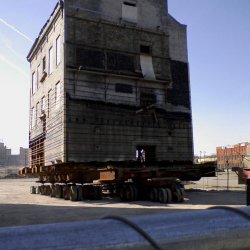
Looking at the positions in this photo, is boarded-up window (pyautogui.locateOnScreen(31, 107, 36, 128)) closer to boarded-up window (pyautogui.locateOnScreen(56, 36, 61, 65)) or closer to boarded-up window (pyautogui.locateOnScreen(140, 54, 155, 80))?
boarded-up window (pyautogui.locateOnScreen(56, 36, 61, 65))

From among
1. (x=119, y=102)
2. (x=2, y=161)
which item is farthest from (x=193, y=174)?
(x=2, y=161)

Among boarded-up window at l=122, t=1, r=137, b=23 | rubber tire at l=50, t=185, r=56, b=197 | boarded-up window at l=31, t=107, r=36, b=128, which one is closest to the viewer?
boarded-up window at l=122, t=1, r=137, b=23

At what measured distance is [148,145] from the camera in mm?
21562

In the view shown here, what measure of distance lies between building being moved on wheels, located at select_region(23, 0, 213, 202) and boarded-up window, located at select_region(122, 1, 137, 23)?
0.06 m

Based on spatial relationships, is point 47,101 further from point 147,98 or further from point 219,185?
point 219,185

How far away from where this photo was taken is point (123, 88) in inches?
838

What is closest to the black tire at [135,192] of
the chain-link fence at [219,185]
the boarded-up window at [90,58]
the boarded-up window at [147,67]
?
the boarded-up window at [147,67]

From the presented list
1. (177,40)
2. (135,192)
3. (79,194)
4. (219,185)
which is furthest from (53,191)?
(219,185)

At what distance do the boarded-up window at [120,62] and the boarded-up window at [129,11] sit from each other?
2479mm

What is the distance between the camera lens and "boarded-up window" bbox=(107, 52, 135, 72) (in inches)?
830

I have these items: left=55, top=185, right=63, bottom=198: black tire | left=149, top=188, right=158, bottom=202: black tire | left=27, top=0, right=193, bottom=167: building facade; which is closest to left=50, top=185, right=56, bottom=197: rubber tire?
left=55, top=185, right=63, bottom=198: black tire

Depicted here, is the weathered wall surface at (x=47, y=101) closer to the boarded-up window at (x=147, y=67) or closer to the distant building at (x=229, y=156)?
the boarded-up window at (x=147, y=67)

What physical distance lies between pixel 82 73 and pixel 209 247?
18.5 metres

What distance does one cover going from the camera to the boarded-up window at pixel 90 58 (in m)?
20.3
